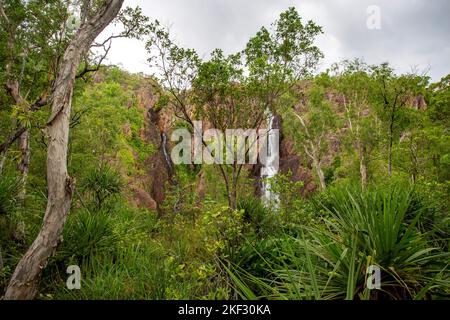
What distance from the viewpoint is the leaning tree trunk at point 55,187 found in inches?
178

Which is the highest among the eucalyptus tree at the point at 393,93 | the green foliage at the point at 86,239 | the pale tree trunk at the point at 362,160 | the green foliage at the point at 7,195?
the eucalyptus tree at the point at 393,93

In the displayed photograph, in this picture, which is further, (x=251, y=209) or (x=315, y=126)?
(x=315, y=126)

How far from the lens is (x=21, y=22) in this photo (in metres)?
9.02

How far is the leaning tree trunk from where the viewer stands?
4.53m

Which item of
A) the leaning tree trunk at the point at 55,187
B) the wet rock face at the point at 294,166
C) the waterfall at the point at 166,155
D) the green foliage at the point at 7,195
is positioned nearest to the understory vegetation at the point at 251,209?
the green foliage at the point at 7,195

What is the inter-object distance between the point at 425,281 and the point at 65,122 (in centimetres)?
510

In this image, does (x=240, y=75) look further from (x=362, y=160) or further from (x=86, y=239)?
(x=362, y=160)

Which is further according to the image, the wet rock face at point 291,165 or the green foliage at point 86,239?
the wet rock face at point 291,165

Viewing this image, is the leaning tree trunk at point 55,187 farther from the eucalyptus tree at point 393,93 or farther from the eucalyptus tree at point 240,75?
the eucalyptus tree at point 393,93

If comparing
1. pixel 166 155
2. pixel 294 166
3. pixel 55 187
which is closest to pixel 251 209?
pixel 55 187

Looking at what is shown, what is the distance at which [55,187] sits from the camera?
476 cm

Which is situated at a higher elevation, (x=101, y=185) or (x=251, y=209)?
(x=101, y=185)

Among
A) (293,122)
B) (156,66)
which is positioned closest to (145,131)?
(293,122)

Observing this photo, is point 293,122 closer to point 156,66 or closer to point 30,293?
point 156,66
